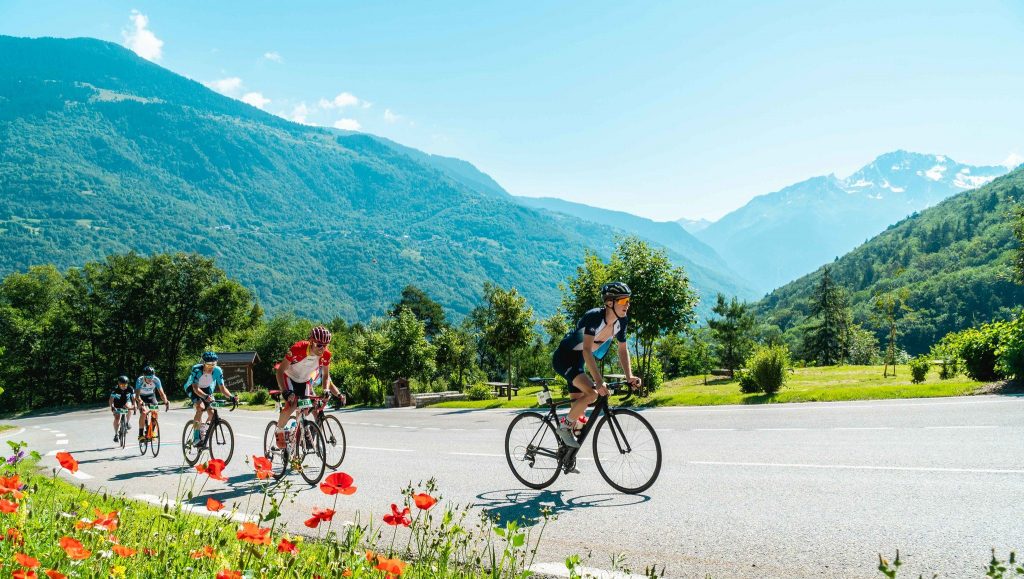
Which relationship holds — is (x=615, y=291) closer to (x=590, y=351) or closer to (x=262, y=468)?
(x=590, y=351)

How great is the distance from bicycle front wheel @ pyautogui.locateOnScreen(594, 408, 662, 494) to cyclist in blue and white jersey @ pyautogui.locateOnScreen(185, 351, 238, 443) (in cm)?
675

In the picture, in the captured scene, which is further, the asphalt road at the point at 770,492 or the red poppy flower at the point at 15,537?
the asphalt road at the point at 770,492

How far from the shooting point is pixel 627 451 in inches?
253

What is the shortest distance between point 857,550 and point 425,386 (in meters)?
38.5

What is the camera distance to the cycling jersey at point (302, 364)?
8.38m

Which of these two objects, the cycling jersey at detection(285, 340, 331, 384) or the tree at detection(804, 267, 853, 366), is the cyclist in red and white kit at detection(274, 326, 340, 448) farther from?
the tree at detection(804, 267, 853, 366)

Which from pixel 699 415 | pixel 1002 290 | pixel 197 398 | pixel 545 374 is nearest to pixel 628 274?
pixel 699 415

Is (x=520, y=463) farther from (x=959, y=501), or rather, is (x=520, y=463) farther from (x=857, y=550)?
(x=959, y=501)

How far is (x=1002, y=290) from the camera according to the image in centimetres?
12000

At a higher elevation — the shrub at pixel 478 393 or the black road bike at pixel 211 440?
the black road bike at pixel 211 440

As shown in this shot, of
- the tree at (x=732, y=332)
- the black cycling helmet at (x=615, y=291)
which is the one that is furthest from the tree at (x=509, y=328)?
the black cycling helmet at (x=615, y=291)

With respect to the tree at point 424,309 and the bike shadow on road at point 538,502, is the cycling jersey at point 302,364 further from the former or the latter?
the tree at point 424,309

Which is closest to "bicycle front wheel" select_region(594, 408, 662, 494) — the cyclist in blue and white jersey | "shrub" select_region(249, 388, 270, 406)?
the cyclist in blue and white jersey

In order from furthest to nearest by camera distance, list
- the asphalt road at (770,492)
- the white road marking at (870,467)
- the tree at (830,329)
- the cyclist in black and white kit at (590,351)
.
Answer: the tree at (830,329), the cyclist in black and white kit at (590,351), the white road marking at (870,467), the asphalt road at (770,492)
